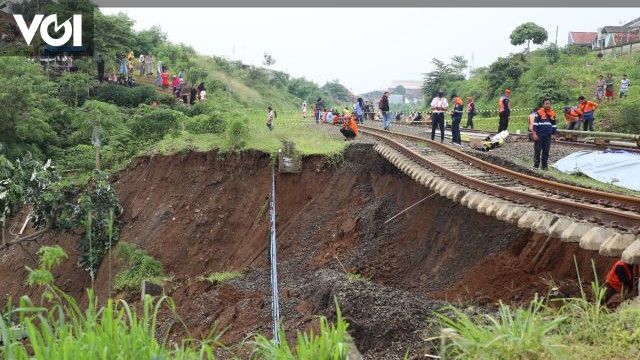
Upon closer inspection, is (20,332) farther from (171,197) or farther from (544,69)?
(544,69)

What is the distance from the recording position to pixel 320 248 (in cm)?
1351

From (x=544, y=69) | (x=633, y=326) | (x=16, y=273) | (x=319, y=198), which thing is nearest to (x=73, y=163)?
(x=16, y=273)

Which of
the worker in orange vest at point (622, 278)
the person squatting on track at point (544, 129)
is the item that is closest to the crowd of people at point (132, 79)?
the person squatting on track at point (544, 129)

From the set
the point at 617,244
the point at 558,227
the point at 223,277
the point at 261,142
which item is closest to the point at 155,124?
the point at 261,142

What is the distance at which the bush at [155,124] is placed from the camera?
2192 cm

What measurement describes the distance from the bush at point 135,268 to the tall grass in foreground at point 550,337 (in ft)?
39.0

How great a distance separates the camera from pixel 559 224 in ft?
24.8

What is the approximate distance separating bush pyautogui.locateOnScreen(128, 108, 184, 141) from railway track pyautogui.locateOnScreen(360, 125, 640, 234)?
31.7ft

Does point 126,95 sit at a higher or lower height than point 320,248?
higher

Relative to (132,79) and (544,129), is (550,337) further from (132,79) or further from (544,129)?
(132,79)

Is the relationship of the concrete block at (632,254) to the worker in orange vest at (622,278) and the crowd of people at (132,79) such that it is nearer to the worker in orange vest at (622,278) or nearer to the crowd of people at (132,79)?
the worker in orange vest at (622,278)

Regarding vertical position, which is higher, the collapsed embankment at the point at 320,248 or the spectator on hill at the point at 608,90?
the spectator on hill at the point at 608,90

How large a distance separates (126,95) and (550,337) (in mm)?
26123

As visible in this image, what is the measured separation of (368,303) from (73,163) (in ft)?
54.9
